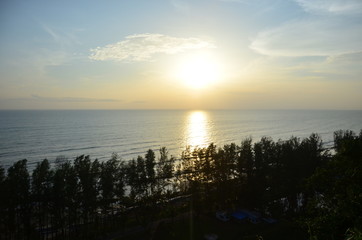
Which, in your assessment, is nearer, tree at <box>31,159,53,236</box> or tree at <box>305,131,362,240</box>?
tree at <box>305,131,362,240</box>

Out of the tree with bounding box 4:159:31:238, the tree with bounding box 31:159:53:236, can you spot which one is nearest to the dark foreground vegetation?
the tree with bounding box 31:159:53:236

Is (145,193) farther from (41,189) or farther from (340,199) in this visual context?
(340,199)

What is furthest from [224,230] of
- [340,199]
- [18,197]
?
[18,197]

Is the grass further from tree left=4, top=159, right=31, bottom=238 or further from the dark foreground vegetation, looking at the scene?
tree left=4, top=159, right=31, bottom=238

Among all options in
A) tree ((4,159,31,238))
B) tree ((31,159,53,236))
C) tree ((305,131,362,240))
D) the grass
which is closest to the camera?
tree ((305,131,362,240))

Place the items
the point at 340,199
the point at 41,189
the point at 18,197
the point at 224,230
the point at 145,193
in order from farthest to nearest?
the point at 145,193 → the point at 224,230 → the point at 41,189 → the point at 18,197 → the point at 340,199

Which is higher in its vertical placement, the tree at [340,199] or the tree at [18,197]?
the tree at [340,199]

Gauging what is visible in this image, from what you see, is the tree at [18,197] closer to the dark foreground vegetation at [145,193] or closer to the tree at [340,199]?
the dark foreground vegetation at [145,193]

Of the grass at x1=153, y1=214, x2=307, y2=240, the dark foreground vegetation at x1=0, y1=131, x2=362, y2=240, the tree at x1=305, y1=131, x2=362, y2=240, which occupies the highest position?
the tree at x1=305, y1=131, x2=362, y2=240

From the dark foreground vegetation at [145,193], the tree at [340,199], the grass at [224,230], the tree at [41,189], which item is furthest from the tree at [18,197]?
the tree at [340,199]

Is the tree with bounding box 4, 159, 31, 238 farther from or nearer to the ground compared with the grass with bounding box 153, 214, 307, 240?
farther from the ground

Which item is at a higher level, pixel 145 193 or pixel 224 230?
pixel 145 193

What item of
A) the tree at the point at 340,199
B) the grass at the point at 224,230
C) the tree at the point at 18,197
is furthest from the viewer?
the grass at the point at 224,230

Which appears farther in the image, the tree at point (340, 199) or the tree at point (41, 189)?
the tree at point (41, 189)
